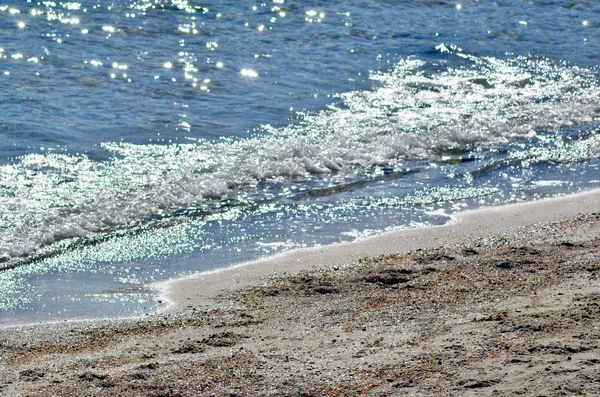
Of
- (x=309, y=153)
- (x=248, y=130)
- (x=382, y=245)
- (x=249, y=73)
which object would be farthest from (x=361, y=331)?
(x=249, y=73)

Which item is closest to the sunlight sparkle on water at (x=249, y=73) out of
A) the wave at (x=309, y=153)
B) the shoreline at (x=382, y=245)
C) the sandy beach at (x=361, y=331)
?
the wave at (x=309, y=153)

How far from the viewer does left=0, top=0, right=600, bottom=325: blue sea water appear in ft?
22.8

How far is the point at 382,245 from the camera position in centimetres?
680

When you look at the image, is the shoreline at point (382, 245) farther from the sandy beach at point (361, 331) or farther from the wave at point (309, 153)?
the wave at point (309, 153)

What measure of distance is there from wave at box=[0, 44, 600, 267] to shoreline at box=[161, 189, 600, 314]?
0.92 m

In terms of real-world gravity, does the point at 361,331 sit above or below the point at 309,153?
above

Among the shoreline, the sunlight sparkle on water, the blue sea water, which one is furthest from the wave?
the sunlight sparkle on water

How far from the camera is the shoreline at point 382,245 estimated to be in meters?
6.00

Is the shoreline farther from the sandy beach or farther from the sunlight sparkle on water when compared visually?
the sunlight sparkle on water

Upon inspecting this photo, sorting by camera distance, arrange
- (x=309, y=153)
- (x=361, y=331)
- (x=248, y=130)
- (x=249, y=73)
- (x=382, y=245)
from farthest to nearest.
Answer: (x=249, y=73), (x=248, y=130), (x=309, y=153), (x=382, y=245), (x=361, y=331)

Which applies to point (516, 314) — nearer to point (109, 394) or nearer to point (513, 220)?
point (109, 394)

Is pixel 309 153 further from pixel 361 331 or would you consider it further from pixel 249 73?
pixel 361 331

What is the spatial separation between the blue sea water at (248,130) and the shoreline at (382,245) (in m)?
0.17

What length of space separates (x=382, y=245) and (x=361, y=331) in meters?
1.96
